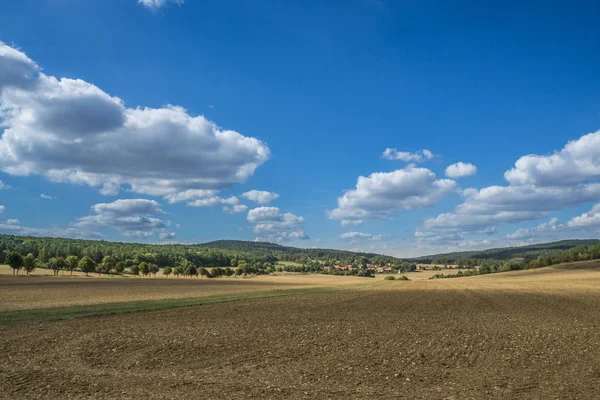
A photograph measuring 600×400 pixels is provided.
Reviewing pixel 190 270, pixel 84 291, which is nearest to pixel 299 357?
pixel 84 291

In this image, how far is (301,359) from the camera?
650 inches

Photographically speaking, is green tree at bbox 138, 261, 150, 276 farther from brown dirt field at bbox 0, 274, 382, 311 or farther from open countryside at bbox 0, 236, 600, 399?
open countryside at bbox 0, 236, 600, 399

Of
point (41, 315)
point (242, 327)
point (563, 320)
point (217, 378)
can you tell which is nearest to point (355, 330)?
point (242, 327)

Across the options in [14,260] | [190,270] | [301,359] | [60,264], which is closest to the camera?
[301,359]

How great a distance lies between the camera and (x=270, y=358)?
16.8 meters

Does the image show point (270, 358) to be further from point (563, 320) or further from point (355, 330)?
point (563, 320)

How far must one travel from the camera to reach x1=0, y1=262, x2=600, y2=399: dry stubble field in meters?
12.5

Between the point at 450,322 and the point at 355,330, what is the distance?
25.5ft

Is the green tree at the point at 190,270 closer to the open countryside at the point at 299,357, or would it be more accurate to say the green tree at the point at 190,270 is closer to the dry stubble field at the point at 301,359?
the open countryside at the point at 299,357

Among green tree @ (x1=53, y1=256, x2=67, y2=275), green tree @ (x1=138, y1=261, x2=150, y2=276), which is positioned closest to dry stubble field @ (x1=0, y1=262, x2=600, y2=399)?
green tree @ (x1=53, y1=256, x2=67, y2=275)

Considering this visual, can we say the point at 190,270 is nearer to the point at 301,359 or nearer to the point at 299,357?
the point at 299,357

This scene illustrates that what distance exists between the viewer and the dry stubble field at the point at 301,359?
12453mm

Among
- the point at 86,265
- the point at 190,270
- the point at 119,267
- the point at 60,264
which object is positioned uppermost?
the point at 60,264

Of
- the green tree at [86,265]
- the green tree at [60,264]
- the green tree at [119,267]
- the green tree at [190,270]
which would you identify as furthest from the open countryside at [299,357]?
the green tree at [190,270]
